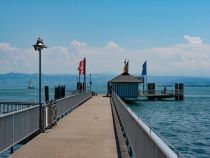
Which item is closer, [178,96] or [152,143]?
[152,143]

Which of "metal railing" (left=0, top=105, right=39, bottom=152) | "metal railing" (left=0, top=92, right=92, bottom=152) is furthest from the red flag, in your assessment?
"metal railing" (left=0, top=105, right=39, bottom=152)

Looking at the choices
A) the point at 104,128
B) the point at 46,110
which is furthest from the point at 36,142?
the point at 104,128

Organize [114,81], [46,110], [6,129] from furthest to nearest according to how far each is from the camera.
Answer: [114,81] → [46,110] → [6,129]

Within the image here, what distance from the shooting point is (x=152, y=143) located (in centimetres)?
793

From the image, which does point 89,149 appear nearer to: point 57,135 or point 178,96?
point 57,135

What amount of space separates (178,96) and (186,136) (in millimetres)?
54602

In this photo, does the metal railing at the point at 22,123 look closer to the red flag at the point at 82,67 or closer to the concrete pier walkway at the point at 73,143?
the concrete pier walkway at the point at 73,143

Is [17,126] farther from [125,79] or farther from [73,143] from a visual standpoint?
[125,79]

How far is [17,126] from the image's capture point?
13.9 meters

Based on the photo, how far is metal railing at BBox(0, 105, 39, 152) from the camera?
1220 centimetres

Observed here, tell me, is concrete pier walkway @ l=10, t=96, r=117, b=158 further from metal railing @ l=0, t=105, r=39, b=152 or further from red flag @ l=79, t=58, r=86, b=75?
red flag @ l=79, t=58, r=86, b=75

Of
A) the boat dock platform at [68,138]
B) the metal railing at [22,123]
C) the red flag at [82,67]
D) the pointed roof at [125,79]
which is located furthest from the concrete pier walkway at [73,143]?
the pointed roof at [125,79]

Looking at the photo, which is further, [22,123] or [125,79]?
[125,79]

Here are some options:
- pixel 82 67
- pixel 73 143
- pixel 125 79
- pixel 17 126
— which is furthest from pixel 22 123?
pixel 125 79
